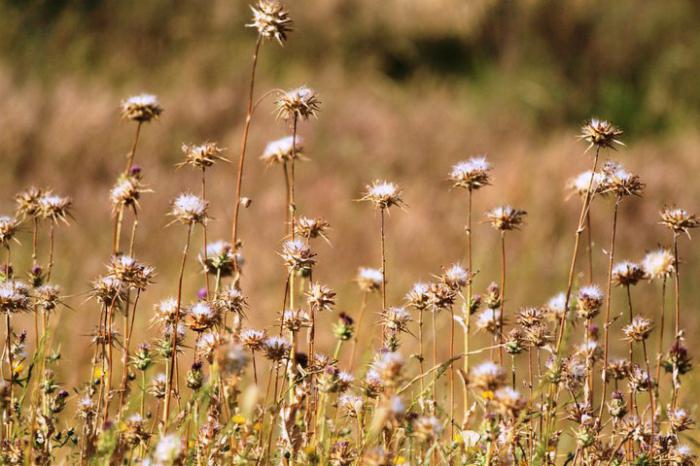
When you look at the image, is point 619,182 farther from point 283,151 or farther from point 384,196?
point 283,151

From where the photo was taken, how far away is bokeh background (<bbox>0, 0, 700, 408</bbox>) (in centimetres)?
726

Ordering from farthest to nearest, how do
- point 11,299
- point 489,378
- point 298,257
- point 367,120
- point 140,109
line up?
1. point 367,120
2. point 140,109
3. point 298,257
4. point 11,299
5. point 489,378

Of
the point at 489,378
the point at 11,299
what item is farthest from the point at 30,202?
the point at 489,378

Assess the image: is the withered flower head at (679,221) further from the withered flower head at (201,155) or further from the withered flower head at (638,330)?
the withered flower head at (201,155)

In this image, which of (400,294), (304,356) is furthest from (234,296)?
(400,294)

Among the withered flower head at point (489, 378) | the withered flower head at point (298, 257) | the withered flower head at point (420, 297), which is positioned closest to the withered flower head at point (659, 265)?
the withered flower head at point (420, 297)

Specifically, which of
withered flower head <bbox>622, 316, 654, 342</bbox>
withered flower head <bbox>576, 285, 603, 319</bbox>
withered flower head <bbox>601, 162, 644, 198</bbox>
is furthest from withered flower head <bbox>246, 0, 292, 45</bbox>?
withered flower head <bbox>622, 316, 654, 342</bbox>

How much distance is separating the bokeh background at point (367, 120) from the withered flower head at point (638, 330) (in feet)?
11.8

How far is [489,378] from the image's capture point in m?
1.68

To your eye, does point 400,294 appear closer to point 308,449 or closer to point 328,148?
point 328,148

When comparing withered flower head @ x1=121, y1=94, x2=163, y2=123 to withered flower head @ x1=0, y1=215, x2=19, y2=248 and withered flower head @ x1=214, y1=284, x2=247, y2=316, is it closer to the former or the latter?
withered flower head @ x1=0, y1=215, x2=19, y2=248

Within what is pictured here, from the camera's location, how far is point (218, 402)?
2.04m

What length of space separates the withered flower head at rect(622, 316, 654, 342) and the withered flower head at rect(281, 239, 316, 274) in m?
0.90

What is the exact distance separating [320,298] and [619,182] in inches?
32.8
